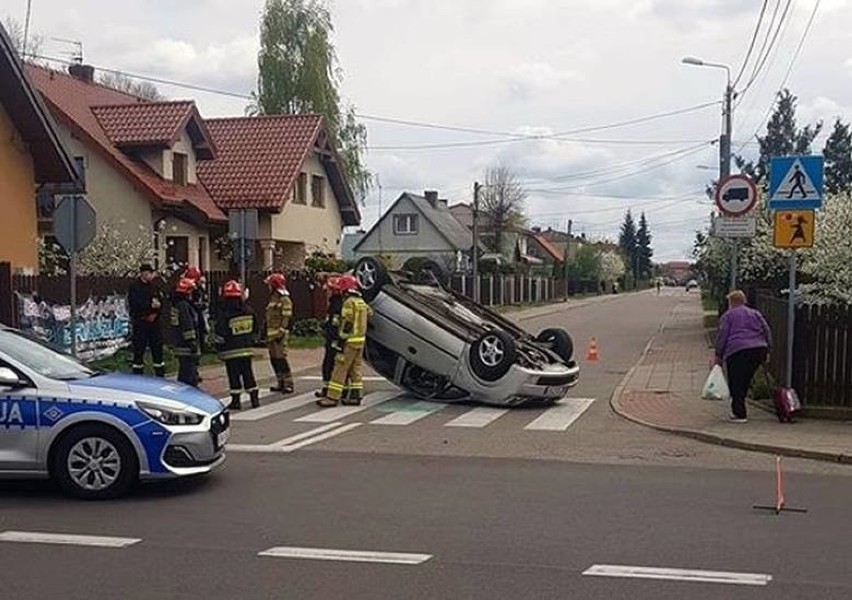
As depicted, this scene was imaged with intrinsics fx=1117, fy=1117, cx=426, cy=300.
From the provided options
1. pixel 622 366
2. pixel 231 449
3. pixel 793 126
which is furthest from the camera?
pixel 793 126

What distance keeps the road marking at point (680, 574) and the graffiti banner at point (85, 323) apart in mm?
13131

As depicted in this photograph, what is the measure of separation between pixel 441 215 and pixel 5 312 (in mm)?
64819

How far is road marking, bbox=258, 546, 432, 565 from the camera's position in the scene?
22.5 ft

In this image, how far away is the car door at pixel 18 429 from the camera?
8.78m

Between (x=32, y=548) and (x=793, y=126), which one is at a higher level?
(x=793, y=126)

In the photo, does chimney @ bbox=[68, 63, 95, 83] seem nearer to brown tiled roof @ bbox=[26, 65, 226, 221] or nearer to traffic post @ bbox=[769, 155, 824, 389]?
brown tiled roof @ bbox=[26, 65, 226, 221]

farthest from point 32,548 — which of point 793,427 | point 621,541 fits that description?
point 793,427

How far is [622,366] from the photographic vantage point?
74.9 feet

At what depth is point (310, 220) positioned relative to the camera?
4006 cm

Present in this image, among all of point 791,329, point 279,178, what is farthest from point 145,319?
point 279,178

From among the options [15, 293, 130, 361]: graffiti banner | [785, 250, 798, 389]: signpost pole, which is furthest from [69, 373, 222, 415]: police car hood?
[15, 293, 130, 361]: graffiti banner

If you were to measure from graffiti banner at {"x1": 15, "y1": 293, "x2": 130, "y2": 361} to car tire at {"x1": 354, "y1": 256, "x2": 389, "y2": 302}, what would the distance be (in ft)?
17.6

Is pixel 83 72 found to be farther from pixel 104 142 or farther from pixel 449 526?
pixel 449 526

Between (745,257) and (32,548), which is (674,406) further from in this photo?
(745,257)
